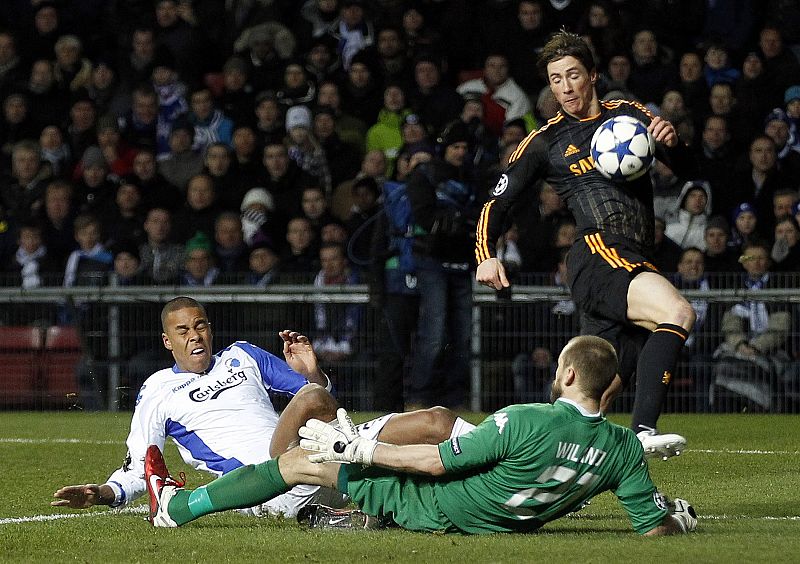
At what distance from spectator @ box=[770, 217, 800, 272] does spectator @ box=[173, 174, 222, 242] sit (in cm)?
570

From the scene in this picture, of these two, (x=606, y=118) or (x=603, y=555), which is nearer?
(x=603, y=555)

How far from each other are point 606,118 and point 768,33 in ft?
30.6

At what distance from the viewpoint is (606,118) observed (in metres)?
8.04

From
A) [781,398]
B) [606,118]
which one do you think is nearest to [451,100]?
[781,398]

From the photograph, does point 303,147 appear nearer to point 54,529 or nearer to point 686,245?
point 686,245

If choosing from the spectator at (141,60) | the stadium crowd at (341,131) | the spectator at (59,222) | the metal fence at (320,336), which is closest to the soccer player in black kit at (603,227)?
the metal fence at (320,336)

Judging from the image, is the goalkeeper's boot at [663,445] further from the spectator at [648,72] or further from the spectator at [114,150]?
the spectator at [114,150]

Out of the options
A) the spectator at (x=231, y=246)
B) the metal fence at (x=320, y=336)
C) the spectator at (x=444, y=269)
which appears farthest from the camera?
the spectator at (x=231, y=246)

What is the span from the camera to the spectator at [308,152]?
53.9ft

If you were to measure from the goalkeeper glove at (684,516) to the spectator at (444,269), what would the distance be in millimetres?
7034

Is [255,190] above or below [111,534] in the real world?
above

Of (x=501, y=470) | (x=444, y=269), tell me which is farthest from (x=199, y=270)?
(x=501, y=470)

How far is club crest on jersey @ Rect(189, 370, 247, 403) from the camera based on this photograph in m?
7.70

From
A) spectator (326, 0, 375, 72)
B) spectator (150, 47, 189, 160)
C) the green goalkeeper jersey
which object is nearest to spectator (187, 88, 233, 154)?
spectator (150, 47, 189, 160)
